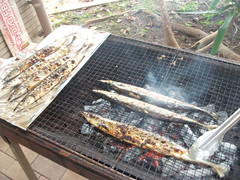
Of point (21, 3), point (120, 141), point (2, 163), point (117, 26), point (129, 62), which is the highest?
point (21, 3)

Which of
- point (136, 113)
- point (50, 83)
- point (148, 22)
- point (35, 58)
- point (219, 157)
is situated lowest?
point (148, 22)

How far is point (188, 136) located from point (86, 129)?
1117 mm

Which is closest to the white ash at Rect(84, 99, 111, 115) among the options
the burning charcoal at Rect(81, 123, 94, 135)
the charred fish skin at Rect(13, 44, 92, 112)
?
the burning charcoal at Rect(81, 123, 94, 135)

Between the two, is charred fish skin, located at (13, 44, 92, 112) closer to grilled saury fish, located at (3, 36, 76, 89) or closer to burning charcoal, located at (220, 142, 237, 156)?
grilled saury fish, located at (3, 36, 76, 89)

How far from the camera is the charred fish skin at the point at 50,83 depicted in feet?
8.68

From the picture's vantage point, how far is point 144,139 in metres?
2.23

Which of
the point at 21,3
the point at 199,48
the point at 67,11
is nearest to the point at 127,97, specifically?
the point at 199,48

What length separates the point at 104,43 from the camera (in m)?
3.50

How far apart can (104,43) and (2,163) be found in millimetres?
2604

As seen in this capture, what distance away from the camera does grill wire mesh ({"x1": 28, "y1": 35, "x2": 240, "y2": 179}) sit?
2.03 metres

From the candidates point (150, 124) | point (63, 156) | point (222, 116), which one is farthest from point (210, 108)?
point (63, 156)

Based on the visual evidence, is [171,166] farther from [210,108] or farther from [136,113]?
[210,108]

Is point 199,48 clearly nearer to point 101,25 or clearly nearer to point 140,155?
point 101,25

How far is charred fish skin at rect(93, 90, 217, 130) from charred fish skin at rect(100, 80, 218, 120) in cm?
10
